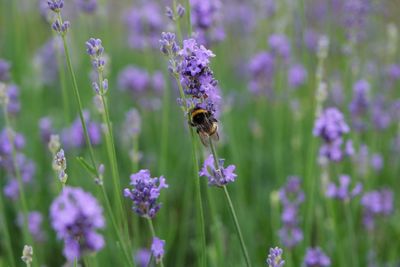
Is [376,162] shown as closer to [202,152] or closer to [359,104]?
[359,104]

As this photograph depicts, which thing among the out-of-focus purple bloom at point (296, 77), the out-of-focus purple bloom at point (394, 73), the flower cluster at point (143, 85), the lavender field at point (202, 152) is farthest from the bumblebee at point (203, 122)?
the out-of-focus purple bloom at point (296, 77)

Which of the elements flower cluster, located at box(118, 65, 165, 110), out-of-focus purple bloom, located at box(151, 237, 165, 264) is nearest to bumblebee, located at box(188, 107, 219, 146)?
out-of-focus purple bloom, located at box(151, 237, 165, 264)

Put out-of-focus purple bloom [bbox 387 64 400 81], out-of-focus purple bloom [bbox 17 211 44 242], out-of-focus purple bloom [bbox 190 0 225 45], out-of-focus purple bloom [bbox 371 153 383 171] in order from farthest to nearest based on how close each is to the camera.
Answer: out-of-focus purple bloom [bbox 387 64 400 81]
out-of-focus purple bloom [bbox 371 153 383 171]
out-of-focus purple bloom [bbox 17 211 44 242]
out-of-focus purple bloom [bbox 190 0 225 45]

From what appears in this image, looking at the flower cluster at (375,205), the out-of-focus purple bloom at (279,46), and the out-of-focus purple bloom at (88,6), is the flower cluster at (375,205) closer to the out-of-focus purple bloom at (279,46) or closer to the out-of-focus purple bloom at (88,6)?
the out-of-focus purple bloom at (279,46)

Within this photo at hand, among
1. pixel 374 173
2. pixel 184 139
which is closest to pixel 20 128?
pixel 184 139

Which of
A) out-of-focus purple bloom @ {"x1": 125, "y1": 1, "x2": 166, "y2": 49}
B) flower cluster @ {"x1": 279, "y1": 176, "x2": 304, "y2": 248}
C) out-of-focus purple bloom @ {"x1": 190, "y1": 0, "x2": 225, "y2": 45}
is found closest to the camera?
out-of-focus purple bloom @ {"x1": 190, "y1": 0, "x2": 225, "y2": 45}

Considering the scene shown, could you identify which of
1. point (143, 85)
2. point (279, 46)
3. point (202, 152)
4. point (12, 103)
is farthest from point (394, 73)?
point (12, 103)

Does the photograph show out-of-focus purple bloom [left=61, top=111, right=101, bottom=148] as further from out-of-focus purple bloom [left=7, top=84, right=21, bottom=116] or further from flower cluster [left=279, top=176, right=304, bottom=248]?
flower cluster [left=279, top=176, right=304, bottom=248]
